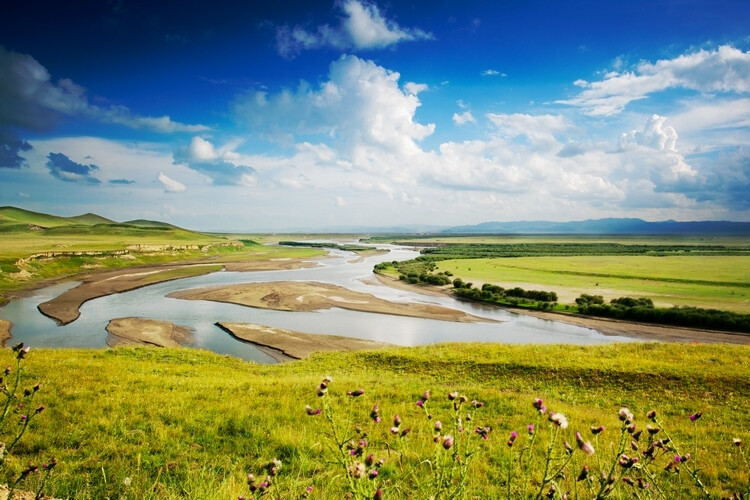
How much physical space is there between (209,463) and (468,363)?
1539 cm

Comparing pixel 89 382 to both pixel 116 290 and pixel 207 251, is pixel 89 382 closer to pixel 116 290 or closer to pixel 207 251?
pixel 116 290

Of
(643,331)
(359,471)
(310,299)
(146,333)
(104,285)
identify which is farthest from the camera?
(104,285)

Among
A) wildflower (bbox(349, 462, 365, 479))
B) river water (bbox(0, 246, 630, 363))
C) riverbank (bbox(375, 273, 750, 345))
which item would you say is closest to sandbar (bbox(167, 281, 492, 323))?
river water (bbox(0, 246, 630, 363))

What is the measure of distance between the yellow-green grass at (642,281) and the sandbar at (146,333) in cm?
4768

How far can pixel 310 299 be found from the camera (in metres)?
50.6

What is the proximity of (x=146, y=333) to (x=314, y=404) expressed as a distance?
28.5 m

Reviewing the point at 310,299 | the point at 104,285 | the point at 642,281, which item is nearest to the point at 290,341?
the point at 310,299

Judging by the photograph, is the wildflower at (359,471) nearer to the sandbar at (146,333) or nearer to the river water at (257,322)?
the river water at (257,322)

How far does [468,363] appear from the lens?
19.8m

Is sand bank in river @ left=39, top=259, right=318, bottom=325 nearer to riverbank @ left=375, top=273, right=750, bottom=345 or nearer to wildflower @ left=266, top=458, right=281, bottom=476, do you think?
wildflower @ left=266, top=458, right=281, bottom=476

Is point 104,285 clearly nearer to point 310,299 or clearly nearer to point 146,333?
point 146,333

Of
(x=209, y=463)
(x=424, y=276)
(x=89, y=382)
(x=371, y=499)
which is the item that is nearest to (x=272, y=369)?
(x=89, y=382)

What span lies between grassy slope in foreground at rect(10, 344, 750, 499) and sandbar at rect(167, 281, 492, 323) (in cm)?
2236

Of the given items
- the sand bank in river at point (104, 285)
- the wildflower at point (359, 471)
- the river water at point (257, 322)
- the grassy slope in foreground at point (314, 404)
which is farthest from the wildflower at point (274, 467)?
the sand bank in river at point (104, 285)
